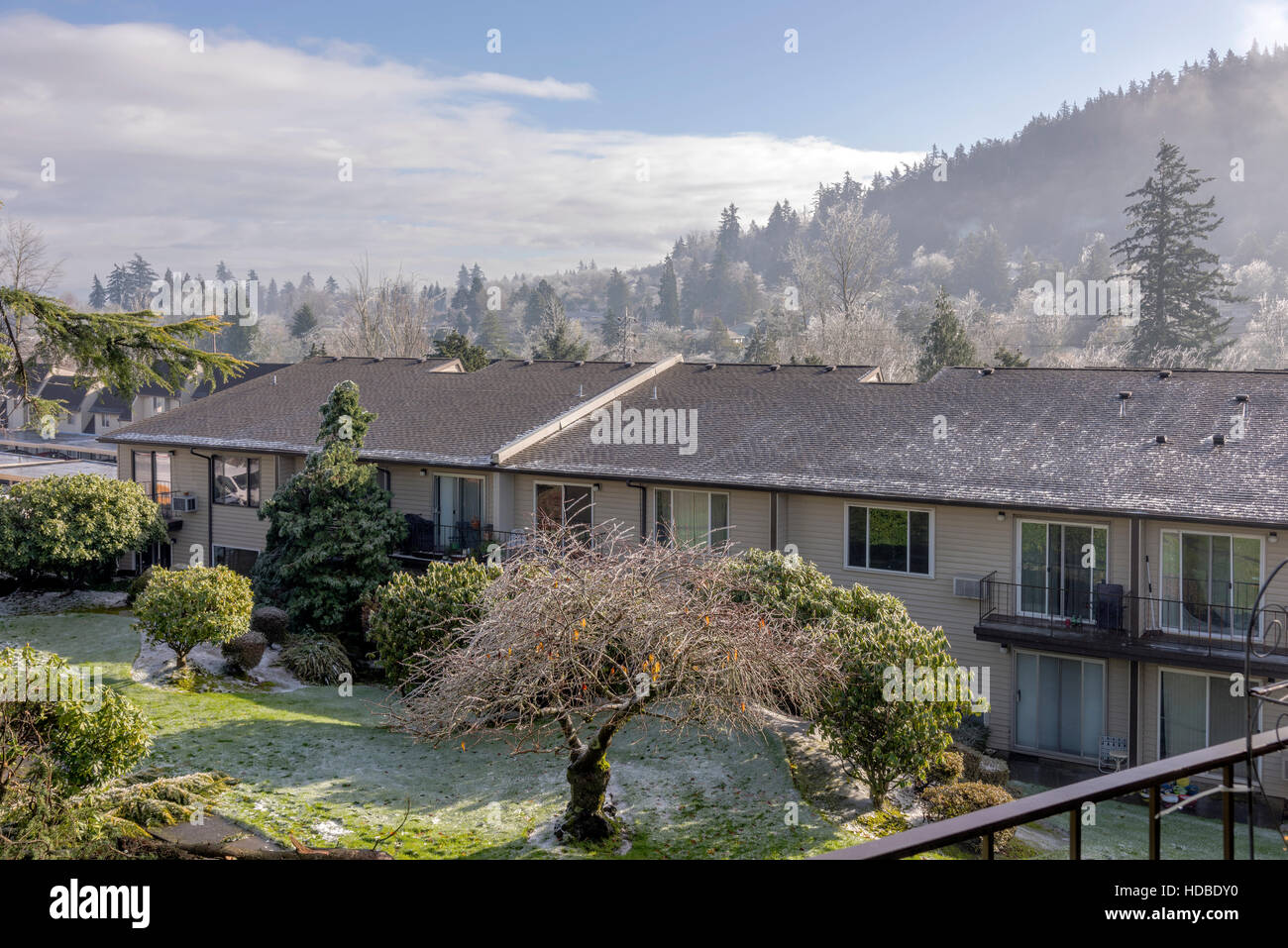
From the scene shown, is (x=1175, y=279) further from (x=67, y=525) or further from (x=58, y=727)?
(x=58, y=727)

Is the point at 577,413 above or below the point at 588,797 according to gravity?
above

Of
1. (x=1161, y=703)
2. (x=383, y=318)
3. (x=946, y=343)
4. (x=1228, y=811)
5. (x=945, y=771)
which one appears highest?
(x=383, y=318)

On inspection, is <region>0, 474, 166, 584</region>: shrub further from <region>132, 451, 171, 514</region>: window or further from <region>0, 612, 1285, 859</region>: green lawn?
<region>0, 612, 1285, 859</region>: green lawn

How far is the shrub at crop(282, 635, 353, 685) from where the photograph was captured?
66.6 ft

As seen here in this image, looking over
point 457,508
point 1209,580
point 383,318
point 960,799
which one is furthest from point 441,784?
point 383,318

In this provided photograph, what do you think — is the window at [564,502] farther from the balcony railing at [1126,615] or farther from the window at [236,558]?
the window at [236,558]

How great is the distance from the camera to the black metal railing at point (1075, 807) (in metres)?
2.07

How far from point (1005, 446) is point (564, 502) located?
10.1 metres

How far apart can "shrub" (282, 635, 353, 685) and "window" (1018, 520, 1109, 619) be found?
1400 centimetres

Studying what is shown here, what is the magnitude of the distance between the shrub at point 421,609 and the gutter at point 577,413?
19.7 feet

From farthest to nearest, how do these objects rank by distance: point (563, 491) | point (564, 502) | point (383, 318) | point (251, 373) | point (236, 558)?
point (383, 318) → point (251, 373) → point (236, 558) → point (563, 491) → point (564, 502)

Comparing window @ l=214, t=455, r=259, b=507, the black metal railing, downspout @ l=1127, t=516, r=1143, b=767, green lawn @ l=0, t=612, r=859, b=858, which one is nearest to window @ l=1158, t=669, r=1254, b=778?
downspout @ l=1127, t=516, r=1143, b=767

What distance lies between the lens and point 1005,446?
20578 mm
